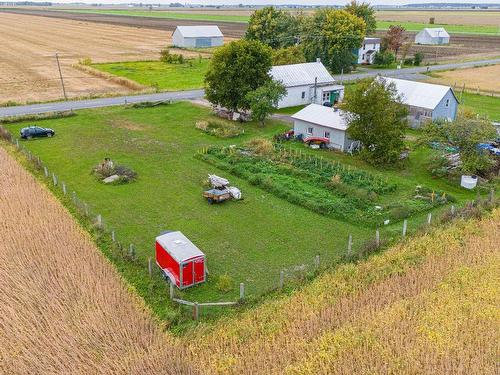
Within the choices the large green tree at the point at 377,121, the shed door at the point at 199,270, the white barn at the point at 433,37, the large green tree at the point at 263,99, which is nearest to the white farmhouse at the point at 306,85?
the large green tree at the point at 263,99

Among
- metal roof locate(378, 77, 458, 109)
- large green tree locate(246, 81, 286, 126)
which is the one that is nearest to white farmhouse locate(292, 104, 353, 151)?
large green tree locate(246, 81, 286, 126)

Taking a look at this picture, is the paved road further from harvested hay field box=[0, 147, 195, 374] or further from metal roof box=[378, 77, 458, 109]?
harvested hay field box=[0, 147, 195, 374]

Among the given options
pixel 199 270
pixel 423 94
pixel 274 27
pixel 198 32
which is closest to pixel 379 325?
pixel 199 270

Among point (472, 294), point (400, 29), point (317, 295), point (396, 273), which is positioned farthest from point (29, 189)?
point (400, 29)

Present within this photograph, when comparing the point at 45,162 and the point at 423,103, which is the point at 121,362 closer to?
the point at 45,162

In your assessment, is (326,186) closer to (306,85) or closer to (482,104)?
(306,85)

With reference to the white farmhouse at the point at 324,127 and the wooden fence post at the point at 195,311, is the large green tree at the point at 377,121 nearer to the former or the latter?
the white farmhouse at the point at 324,127
